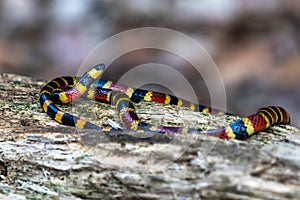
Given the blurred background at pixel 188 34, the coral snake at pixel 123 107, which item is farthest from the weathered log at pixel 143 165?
the blurred background at pixel 188 34

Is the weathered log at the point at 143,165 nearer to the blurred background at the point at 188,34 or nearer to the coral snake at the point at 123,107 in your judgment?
the coral snake at the point at 123,107

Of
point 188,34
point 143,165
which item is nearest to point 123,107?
point 143,165

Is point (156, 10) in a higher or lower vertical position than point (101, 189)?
higher

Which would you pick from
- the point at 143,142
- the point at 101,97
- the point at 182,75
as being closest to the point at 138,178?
the point at 143,142

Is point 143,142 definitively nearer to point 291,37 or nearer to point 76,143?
point 76,143

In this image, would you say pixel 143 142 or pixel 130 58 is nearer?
pixel 143 142

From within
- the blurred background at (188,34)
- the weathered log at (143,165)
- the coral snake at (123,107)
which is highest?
the blurred background at (188,34)

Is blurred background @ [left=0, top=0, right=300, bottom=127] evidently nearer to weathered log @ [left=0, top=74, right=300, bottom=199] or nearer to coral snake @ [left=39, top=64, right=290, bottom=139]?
coral snake @ [left=39, top=64, right=290, bottom=139]

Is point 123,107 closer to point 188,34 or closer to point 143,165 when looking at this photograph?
point 143,165
